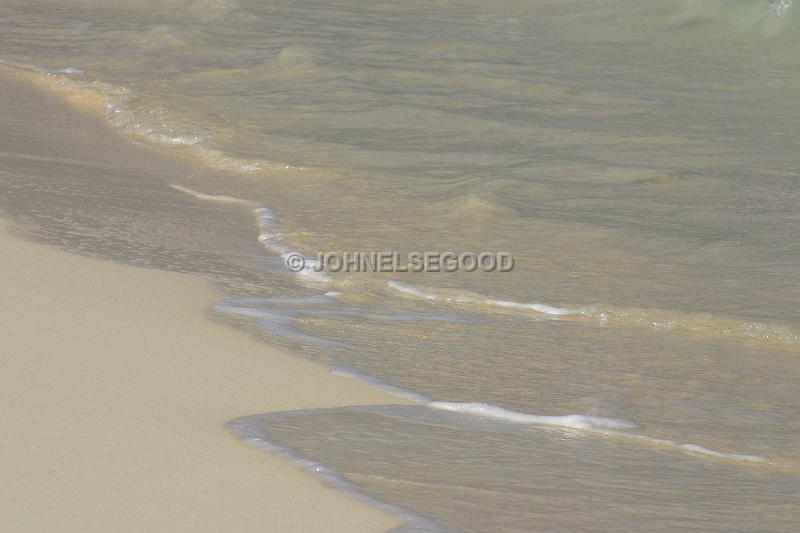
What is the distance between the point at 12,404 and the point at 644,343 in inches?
97.7

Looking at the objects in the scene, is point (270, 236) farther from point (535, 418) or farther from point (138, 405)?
point (138, 405)

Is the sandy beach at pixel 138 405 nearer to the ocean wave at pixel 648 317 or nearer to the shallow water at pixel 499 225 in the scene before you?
the shallow water at pixel 499 225

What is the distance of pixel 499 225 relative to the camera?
668 centimetres

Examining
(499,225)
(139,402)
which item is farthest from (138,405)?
(499,225)

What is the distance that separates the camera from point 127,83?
1055 cm

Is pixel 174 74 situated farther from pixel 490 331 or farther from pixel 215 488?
pixel 215 488

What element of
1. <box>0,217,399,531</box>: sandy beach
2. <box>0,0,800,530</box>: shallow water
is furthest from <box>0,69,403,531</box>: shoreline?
<box>0,0,800,530</box>: shallow water

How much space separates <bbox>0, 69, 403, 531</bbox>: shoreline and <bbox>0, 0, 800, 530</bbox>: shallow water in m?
0.17

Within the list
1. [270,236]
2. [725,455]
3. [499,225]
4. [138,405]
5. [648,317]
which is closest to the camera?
[138,405]

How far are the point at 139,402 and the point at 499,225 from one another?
3400 mm

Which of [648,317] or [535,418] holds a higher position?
[648,317]

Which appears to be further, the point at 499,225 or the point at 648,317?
the point at 499,225

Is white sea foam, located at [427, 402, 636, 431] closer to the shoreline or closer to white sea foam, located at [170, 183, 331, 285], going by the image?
the shoreline

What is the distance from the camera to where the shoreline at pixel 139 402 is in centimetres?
292
